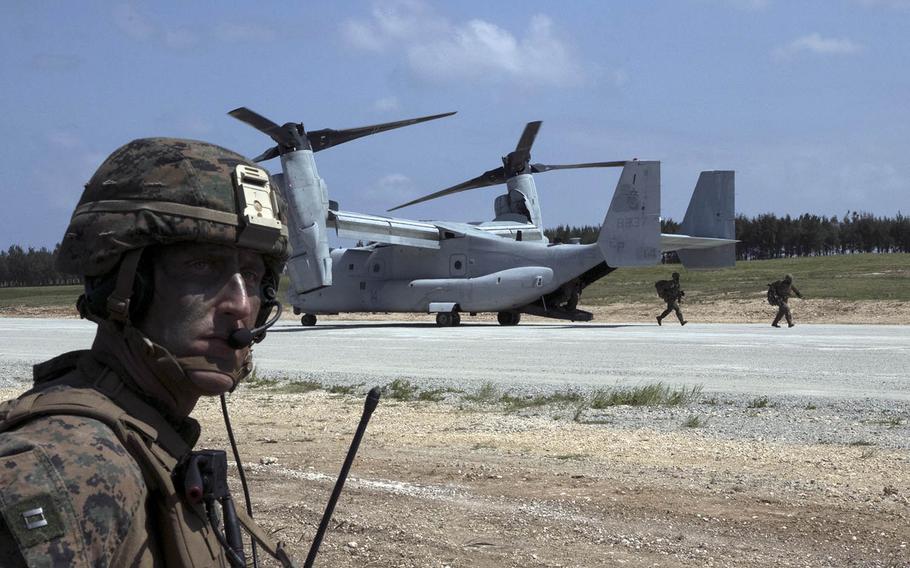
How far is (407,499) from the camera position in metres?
6.50

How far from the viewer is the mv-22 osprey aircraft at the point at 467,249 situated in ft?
88.6

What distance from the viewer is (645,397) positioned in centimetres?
1168

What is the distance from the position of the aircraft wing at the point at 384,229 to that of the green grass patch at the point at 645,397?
57.8 ft

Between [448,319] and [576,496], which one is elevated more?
[448,319]

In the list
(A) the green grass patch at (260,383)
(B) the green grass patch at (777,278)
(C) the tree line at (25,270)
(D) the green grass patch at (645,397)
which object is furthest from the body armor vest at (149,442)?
(C) the tree line at (25,270)

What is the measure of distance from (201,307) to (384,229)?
28.5 metres

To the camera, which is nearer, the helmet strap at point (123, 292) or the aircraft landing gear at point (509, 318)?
the helmet strap at point (123, 292)

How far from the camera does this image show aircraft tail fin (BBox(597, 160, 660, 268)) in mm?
27984

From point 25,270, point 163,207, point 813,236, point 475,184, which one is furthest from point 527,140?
point 25,270

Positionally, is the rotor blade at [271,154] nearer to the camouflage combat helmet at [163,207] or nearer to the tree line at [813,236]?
the camouflage combat helmet at [163,207]

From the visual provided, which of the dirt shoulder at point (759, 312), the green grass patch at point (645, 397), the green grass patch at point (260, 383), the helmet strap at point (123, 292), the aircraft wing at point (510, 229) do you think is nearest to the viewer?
the helmet strap at point (123, 292)

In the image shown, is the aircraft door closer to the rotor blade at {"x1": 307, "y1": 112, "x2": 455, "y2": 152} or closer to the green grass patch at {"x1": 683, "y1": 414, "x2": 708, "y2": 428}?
the rotor blade at {"x1": 307, "y1": 112, "x2": 455, "y2": 152}

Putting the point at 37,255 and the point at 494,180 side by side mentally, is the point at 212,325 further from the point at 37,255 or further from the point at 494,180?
the point at 37,255

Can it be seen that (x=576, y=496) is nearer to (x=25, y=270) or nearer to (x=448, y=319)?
(x=448, y=319)
